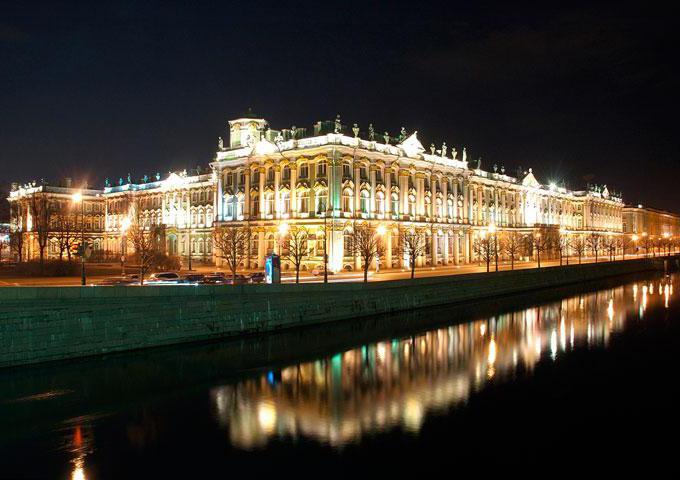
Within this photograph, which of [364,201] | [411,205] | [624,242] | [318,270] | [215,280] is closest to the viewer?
[215,280]

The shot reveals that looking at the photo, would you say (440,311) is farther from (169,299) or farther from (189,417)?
(189,417)

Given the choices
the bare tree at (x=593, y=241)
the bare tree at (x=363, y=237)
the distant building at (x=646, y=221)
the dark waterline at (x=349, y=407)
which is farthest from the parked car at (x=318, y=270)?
the distant building at (x=646, y=221)

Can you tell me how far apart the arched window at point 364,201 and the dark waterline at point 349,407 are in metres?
32.0

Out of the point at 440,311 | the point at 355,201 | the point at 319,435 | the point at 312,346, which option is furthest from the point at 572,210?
the point at 319,435

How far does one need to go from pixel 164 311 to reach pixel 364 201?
41039 mm

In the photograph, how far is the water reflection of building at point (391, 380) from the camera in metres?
21.5

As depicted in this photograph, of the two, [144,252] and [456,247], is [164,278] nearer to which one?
[144,252]

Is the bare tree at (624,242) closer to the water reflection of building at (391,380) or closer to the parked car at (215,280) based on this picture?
the water reflection of building at (391,380)

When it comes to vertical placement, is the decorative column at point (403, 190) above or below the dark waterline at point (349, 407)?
above

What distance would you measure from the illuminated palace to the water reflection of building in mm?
26342

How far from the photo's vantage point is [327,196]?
66.8 metres

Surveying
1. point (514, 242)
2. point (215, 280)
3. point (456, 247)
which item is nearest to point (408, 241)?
point (456, 247)

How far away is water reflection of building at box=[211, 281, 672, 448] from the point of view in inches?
848

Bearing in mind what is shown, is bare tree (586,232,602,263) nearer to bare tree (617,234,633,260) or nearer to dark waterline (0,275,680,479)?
bare tree (617,234,633,260)
